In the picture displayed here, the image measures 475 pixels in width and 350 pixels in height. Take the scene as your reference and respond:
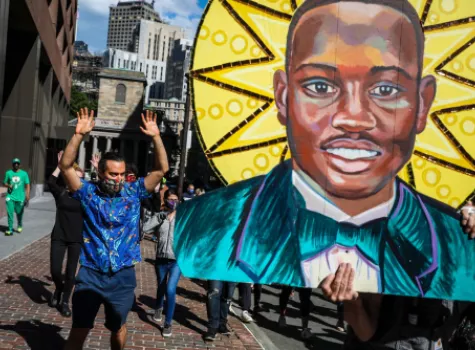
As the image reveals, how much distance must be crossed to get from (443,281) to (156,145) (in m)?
2.08

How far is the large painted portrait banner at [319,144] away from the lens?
2.44 metres

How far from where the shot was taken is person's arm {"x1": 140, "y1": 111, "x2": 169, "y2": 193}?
3.37 m

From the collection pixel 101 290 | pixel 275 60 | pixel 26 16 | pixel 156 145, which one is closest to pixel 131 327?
pixel 101 290

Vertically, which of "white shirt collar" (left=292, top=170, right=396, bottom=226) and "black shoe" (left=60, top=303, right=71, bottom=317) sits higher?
"white shirt collar" (left=292, top=170, right=396, bottom=226)

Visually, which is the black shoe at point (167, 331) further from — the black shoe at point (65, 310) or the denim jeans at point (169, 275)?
the black shoe at point (65, 310)

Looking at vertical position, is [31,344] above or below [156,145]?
below

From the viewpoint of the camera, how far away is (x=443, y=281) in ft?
8.21

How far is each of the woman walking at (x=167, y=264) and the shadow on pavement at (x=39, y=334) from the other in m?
1.29

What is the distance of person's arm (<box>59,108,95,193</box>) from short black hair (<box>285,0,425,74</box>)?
64.4 inches

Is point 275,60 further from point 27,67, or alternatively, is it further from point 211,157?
point 27,67

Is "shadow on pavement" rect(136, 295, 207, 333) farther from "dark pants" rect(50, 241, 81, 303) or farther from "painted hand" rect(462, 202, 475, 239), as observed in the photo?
"painted hand" rect(462, 202, 475, 239)

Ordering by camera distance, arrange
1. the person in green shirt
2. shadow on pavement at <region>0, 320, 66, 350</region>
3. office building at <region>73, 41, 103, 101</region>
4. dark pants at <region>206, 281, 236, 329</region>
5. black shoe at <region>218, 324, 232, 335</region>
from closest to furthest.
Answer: shadow on pavement at <region>0, 320, 66, 350</region>
dark pants at <region>206, 281, 236, 329</region>
black shoe at <region>218, 324, 232, 335</region>
the person in green shirt
office building at <region>73, 41, 103, 101</region>

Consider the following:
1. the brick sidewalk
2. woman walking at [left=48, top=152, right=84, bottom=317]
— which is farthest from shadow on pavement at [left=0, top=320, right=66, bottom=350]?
woman walking at [left=48, top=152, right=84, bottom=317]

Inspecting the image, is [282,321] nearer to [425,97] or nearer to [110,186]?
[110,186]
